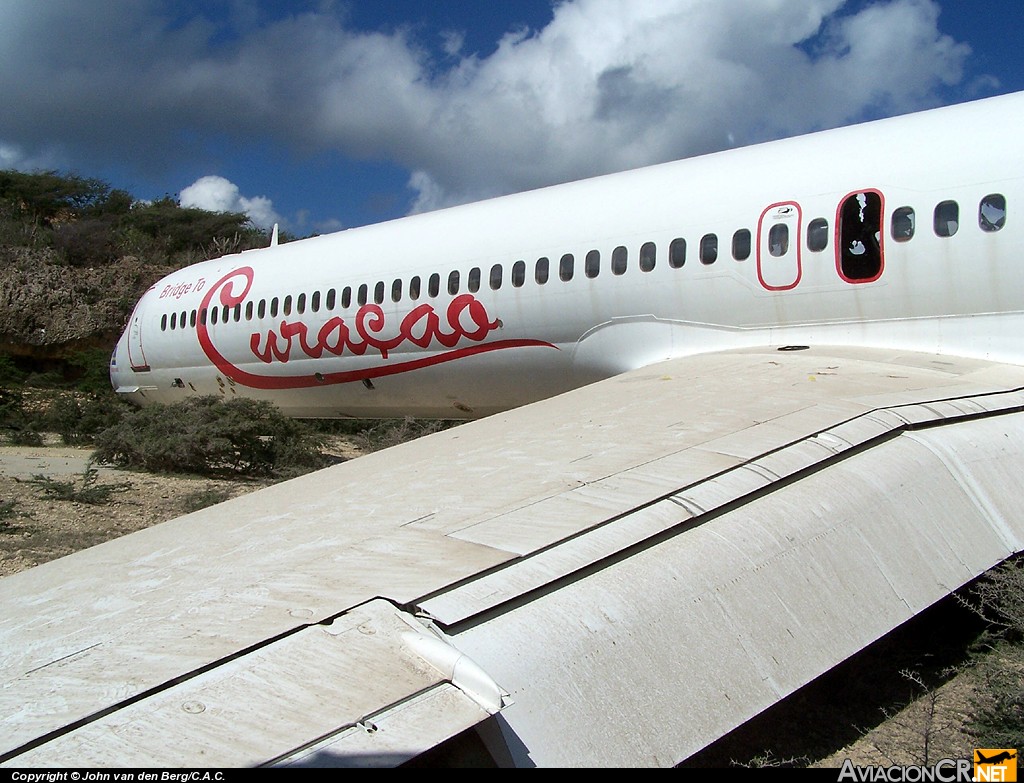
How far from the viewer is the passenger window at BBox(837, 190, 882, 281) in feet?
21.1

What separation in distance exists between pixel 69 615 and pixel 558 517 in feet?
4.91

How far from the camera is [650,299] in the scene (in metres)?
7.68

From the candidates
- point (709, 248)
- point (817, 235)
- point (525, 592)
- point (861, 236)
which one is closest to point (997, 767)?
point (525, 592)

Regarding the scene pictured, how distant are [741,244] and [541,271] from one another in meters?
2.09

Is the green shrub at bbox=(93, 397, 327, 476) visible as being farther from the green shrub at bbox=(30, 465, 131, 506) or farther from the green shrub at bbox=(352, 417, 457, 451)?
the green shrub at bbox=(30, 465, 131, 506)

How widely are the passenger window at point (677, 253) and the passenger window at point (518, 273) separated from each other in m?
1.67

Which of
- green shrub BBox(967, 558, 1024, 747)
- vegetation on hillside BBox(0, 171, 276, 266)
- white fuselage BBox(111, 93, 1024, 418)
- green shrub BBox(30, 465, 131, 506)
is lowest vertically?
green shrub BBox(967, 558, 1024, 747)

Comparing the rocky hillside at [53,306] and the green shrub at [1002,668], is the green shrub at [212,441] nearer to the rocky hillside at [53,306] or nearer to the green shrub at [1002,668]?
the green shrub at [1002,668]

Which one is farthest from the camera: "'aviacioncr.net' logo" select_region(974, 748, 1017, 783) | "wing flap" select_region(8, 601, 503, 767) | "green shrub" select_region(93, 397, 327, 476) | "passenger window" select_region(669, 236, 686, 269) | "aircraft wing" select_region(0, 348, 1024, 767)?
"green shrub" select_region(93, 397, 327, 476)

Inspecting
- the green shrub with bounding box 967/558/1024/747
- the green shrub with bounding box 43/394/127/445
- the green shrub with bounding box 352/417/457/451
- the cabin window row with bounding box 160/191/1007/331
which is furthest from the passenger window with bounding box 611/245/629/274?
the green shrub with bounding box 43/394/127/445

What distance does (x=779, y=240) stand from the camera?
22.5 feet

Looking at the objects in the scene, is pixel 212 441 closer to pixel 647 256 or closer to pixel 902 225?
pixel 647 256

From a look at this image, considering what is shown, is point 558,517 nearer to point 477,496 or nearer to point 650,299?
point 477,496

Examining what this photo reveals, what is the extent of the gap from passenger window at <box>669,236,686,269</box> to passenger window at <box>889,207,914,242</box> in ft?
5.53
